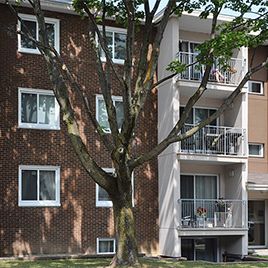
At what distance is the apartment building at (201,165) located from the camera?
853 inches

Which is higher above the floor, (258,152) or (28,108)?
(28,108)

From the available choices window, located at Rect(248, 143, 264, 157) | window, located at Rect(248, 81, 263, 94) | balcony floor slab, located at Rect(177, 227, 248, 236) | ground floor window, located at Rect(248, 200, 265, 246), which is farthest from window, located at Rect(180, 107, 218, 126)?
balcony floor slab, located at Rect(177, 227, 248, 236)

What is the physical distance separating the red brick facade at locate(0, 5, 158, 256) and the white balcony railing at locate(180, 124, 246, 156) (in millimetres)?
2038

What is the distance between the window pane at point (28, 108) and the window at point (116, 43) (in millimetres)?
3380

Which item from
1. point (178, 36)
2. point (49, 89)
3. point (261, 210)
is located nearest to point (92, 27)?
point (49, 89)

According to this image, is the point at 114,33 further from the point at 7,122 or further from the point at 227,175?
the point at 227,175

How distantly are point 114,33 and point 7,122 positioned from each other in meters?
5.62

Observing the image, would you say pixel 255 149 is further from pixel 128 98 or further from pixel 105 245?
pixel 128 98

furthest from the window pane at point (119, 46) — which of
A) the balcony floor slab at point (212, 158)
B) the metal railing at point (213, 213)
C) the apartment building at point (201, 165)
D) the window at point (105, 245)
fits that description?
the window at point (105, 245)

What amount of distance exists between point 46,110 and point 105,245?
5.55 m

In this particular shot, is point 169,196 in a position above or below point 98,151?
below

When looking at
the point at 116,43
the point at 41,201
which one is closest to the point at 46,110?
the point at 41,201

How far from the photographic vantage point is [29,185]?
67.1 ft

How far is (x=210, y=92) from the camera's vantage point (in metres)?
23.2
